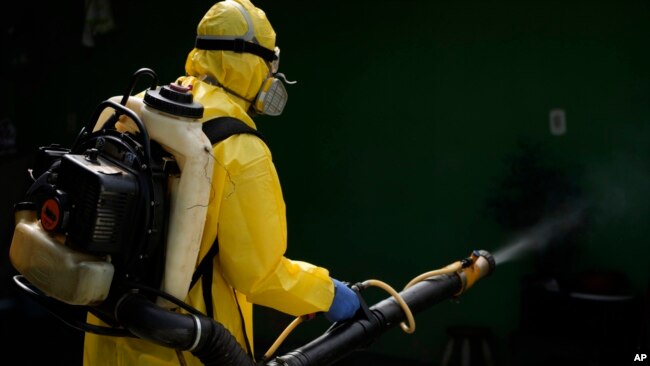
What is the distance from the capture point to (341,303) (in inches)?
88.0

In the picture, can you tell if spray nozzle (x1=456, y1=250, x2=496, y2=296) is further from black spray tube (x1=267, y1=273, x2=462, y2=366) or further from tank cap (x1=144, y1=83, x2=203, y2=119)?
tank cap (x1=144, y1=83, x2=203, y2=119)

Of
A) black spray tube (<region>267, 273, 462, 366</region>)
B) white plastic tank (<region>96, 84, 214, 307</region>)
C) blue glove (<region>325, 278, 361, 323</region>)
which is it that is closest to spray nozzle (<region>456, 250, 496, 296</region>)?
black spray tube (<region>267, 273, 462, 366</region>)

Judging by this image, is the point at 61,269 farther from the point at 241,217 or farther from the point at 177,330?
the point at 241,217

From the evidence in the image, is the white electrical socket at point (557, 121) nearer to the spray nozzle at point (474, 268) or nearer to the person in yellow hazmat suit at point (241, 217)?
the spray nozzle at point (474, 268)

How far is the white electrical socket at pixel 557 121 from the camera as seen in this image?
174 inches

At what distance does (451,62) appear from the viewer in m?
4.83

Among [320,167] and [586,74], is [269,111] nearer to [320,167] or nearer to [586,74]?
[586,74]

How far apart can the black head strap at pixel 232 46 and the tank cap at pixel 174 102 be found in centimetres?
34

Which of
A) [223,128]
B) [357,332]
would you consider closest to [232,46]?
[223,128]

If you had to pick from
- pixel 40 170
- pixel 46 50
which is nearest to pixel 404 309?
pixel 40 170

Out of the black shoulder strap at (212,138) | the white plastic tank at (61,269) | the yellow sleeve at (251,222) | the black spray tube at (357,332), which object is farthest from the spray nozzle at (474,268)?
the white plastic tank at (61,269)

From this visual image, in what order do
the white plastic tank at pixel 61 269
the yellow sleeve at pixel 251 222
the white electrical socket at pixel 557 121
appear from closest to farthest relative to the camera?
the white plastic tank at pixel 61 269 < the yellow sleeve at pixel 251 222 < the white electrical socket at pixel 557 121

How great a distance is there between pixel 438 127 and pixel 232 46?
9.46 feet

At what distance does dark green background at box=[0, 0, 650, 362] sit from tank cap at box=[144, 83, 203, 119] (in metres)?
3.05
